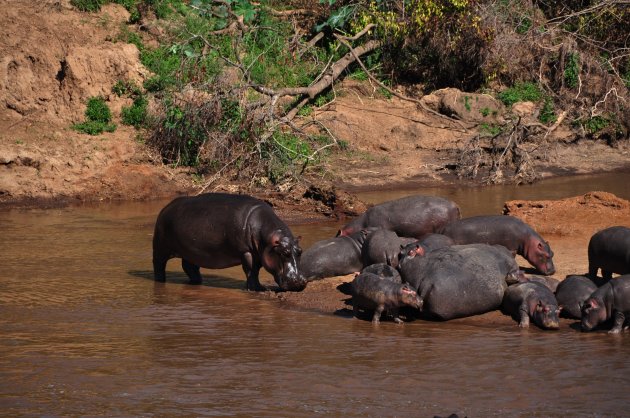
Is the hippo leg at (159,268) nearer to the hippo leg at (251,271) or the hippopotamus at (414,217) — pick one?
the hippo leg at (251,271)

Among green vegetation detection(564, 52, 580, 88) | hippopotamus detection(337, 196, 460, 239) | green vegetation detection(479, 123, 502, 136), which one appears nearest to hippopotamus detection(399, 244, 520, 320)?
hippopotamus detection(337, 196, 460, 239)

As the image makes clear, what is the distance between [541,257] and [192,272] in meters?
3.88

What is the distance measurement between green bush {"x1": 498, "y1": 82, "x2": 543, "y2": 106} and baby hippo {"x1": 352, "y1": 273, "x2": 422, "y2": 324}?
11.8m

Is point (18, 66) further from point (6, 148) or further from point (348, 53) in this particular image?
point (348, 53)

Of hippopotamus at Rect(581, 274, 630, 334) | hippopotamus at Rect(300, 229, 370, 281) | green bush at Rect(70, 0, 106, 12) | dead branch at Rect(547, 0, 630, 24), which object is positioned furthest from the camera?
→ green bush at Rect(70, 0, 106, 12)

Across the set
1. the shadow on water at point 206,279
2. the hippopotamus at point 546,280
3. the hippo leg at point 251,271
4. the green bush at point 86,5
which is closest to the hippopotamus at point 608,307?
the hippopotamus at point 546,280

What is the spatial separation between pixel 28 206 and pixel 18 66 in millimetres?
3645

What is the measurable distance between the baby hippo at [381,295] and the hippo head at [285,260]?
3.44ft

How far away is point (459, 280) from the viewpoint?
9.70 m

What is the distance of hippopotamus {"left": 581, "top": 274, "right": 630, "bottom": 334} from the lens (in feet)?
29.9

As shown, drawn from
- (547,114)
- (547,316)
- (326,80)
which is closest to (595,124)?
(547,114)

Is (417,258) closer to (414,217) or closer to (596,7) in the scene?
(414,217)

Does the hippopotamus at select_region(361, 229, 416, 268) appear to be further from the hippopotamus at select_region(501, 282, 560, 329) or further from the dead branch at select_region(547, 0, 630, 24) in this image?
the dead branch at select_region(547, 0, 630, 24)

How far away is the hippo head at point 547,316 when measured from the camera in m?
A: 9.37
